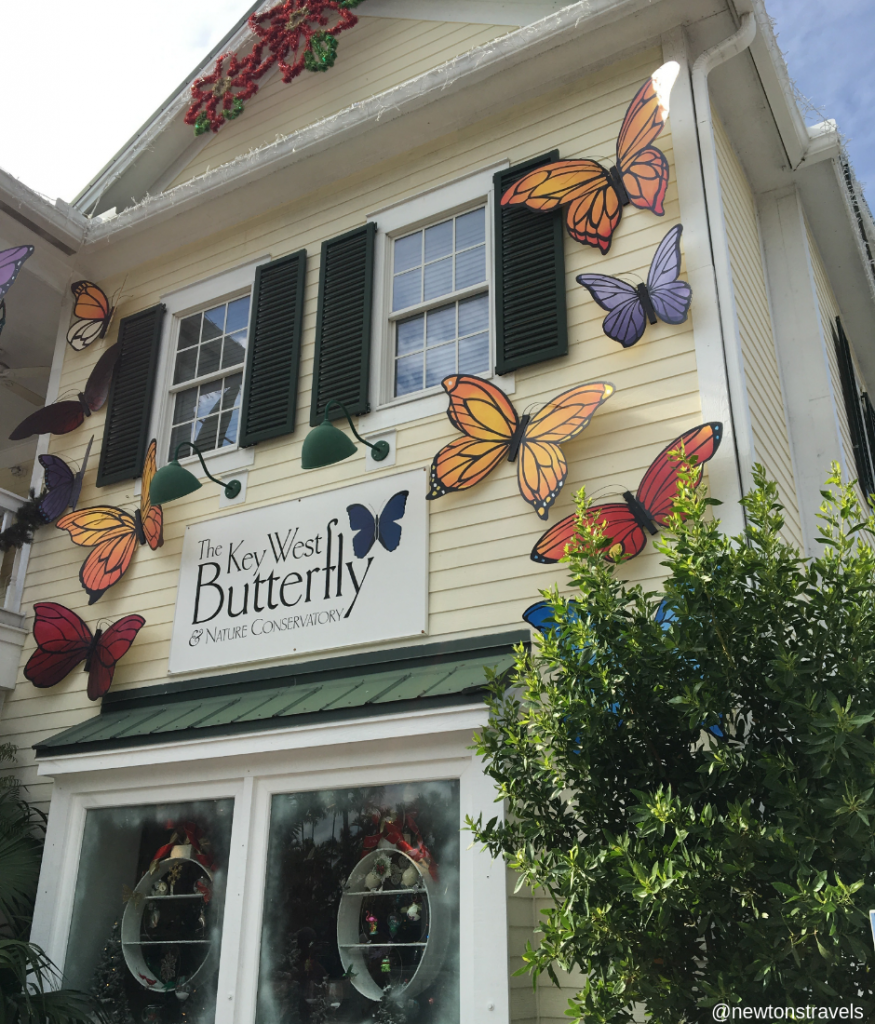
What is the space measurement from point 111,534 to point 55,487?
887 mm

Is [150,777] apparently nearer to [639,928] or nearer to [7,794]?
[7,794]

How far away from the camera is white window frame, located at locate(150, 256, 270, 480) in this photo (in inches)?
304

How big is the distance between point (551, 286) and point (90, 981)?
5.17m

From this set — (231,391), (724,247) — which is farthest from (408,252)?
(724,247)

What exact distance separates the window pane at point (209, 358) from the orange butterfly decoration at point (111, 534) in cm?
81

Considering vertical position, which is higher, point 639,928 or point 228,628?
point 228,628

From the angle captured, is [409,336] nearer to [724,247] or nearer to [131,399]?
[724,247]

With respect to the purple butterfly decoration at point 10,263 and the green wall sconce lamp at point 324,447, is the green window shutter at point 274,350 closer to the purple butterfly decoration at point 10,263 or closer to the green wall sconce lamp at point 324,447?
the green wall sconce lamp at point 324,447

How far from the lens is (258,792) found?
224 inches

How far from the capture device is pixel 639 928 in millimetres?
3439

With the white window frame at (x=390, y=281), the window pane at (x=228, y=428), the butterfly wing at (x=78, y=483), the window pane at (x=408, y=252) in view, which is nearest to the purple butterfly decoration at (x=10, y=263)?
the butterfly wing at (x=78, y=483)

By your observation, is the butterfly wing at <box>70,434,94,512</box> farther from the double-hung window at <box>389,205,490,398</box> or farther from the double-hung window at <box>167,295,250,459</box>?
the double-hung window at <box>389,205,490,398</box>

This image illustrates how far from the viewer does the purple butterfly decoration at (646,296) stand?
17.9 ft

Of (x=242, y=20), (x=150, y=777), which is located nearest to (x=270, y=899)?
(x=150, y=777)
